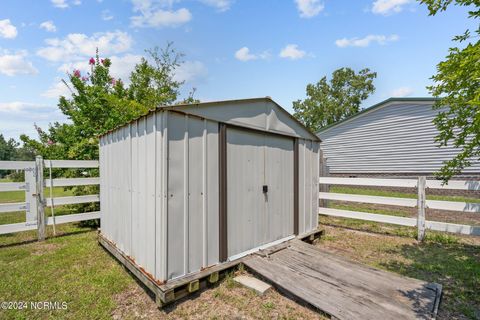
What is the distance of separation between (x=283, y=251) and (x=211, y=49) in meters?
9.01

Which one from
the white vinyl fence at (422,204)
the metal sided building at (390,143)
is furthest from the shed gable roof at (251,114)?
the metal sided building at (390,143)

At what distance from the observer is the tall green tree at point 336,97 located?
1082 inches

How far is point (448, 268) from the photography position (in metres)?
3.89

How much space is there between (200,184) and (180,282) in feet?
4.11

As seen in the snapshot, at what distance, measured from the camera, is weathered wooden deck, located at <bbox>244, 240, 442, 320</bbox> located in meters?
2.62

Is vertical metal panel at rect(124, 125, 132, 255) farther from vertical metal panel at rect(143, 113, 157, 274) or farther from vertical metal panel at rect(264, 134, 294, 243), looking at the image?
vertical metal panel at rect(264, 134, 294, 243)

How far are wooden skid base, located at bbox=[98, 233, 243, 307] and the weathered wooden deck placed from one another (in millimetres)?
523

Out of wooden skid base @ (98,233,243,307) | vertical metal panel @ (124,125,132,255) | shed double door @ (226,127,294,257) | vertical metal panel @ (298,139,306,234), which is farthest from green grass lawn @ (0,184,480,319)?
shed double door @ (226,127,294,257)

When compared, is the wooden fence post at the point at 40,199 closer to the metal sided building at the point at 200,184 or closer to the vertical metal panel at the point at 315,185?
the metal sided building at the point at 200,184

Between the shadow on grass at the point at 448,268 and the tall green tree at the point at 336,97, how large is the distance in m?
23.8

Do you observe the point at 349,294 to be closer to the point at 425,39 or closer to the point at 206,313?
the point at 206,313

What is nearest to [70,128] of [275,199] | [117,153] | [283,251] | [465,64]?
[117,153]

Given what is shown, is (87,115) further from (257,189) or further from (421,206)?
(421,206)

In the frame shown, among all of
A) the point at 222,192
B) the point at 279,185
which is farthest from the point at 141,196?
the point at 279,185
